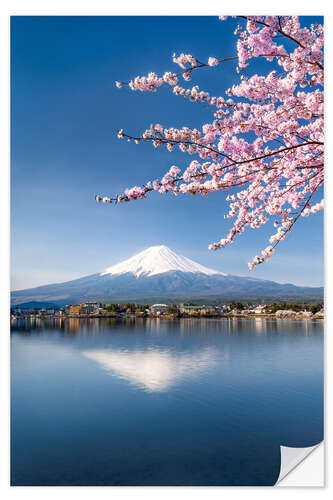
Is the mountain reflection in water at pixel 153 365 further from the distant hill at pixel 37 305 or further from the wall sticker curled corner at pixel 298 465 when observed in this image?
the wall sticker curled corner at pixel 298 465

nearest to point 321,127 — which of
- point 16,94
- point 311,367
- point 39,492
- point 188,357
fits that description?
point 16,94

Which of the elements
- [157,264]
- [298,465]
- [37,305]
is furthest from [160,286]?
[298,465]

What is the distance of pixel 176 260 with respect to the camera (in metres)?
3.17

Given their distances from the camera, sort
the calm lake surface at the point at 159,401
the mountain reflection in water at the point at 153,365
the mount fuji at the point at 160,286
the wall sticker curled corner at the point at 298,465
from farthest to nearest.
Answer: the mountain reflection in water at the point at 153,365
the mount fuji at the point at 160,286
the calm lake surface at the point at 159,401
the wall sticker curled corner at the point at 298,465

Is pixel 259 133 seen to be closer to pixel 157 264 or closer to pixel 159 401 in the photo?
pixel 157 264

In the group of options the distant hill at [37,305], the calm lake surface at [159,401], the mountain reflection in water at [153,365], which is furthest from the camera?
the mountain reflection in water at [153,365]

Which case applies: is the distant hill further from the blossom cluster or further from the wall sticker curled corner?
the wall sticker curled corner

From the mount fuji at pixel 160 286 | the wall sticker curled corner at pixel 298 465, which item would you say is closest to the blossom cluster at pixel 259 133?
the mount fuji at pixel 160 286

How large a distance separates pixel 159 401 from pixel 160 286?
1.19 metres

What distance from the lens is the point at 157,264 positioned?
305 cm

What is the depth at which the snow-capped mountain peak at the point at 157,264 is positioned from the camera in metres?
3.11

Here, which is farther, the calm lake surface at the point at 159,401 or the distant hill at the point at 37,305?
the distant hill at the point at 37,305

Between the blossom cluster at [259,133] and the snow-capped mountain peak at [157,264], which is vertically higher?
the blossom cluster at [259,133]
